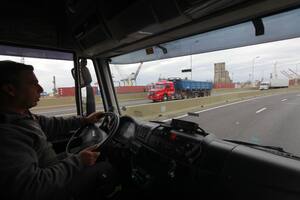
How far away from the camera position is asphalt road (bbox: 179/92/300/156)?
1769 mm

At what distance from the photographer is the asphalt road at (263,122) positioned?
5.80ft

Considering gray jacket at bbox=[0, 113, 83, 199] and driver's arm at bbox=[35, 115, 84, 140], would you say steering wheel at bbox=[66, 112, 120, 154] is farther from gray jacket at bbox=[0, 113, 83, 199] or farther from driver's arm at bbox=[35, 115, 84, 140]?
gray jacket at bbox=[0, 113, 83, 199]

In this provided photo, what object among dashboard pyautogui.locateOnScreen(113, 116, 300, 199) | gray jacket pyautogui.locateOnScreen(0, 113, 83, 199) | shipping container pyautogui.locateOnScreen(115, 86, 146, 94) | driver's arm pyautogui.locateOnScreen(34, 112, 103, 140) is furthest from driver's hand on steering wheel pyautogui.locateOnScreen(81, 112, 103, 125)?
shipping container pyautogui.locateOnScreen(115, 86, 146, 94)

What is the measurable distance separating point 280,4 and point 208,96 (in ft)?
6.96

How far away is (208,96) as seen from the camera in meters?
3.56

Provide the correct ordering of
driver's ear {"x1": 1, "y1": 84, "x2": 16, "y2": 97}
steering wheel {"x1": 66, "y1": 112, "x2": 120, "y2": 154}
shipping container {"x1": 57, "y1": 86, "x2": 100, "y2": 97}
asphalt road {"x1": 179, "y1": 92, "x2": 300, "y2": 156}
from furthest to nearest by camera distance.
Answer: shipping container {"x1": 57, "y1": 86, "x2": 100, "y2": 97}
steering wheel {"x1": 66, "y1": 112, "x2": 120, "y2": 154}
asphalt road {"x1": 179, "y1": 92, "x2": 300, "y2": 156}
driver's ear {"x1": 1, "y1": 84, "x2": 16, "y2": 97}

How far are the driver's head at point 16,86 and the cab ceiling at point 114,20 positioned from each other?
1134mm

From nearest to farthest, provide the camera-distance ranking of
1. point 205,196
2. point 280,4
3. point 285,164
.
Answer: point 285,164, point 280,4, point 205,196

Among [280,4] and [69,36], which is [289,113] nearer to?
[280,4]

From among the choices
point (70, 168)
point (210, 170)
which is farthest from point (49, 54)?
point (210, 170)

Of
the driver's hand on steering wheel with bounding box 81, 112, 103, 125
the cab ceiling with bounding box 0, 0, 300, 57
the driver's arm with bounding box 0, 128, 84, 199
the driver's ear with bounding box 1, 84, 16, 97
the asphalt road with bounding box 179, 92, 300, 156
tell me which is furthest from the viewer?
the driver's hand on steering wheel with bounding box 81, 112, 103, 125

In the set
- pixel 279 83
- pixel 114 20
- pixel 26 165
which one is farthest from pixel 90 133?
pixel 279 83

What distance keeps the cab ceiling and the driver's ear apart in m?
1.24

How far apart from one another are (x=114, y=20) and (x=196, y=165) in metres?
1.71
